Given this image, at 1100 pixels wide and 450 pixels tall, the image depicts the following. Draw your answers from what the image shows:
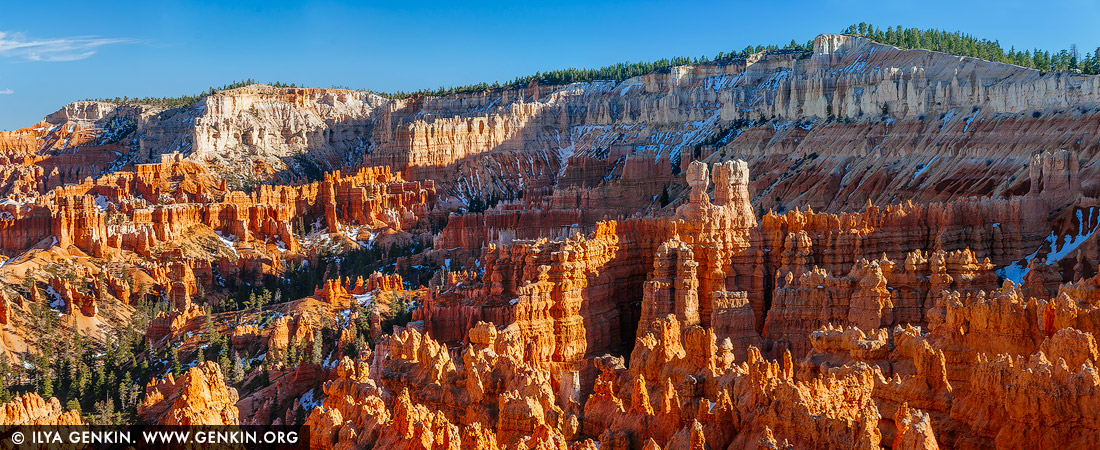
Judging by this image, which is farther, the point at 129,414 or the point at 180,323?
the point at 180,323

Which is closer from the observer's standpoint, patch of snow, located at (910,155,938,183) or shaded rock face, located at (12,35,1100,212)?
patch of snow, located at (910,155,938,183)

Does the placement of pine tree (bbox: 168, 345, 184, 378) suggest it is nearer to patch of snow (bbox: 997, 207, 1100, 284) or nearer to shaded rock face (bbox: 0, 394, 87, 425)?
shaded rock face (bbox: 0, 394, 87, 425)

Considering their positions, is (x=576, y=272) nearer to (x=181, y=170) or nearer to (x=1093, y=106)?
(x=1093, y=106)

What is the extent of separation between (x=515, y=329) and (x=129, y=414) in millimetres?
17185

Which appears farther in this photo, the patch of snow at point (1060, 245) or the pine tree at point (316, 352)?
the pine tree at point (316, 352)

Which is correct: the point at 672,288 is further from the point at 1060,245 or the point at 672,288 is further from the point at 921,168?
the point at 921,168

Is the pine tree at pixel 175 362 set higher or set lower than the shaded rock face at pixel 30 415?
lower

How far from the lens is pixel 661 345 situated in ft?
117

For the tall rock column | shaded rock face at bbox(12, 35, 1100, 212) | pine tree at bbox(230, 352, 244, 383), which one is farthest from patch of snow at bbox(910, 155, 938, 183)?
pine tree at bbox(230, 352, 244, 383)

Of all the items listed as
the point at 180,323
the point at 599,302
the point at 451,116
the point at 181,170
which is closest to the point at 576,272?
the point at 599,302

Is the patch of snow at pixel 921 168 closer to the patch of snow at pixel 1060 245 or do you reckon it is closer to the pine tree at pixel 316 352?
the patch of snow at pixel 1060 245

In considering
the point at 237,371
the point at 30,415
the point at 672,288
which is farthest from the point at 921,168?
the point at 30,415

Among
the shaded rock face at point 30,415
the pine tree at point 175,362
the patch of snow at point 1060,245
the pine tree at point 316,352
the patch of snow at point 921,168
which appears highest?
the patch of snow at point 921,168

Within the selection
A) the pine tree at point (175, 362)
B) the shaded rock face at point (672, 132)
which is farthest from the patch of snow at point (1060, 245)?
the pine tree at point (175, 362)
